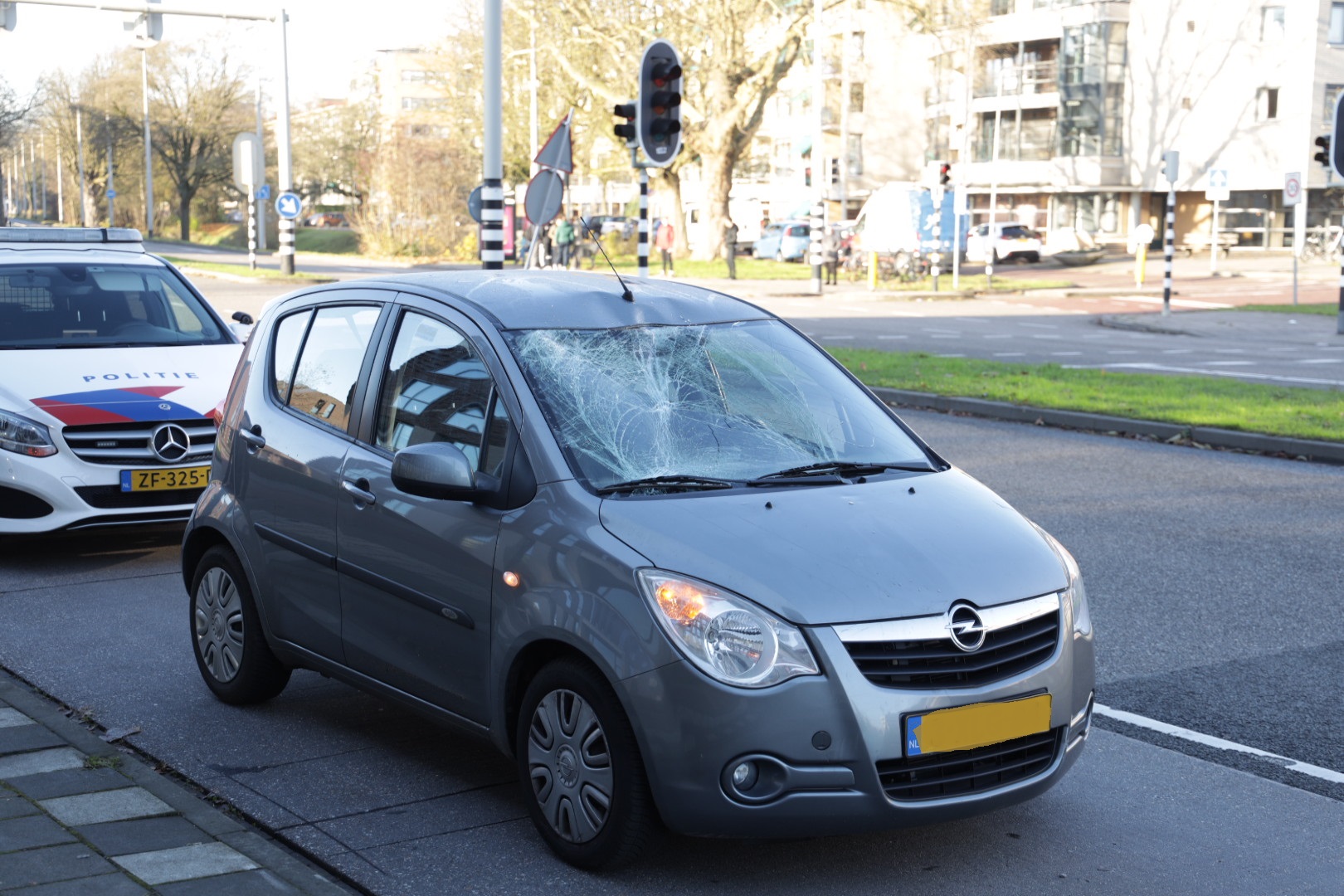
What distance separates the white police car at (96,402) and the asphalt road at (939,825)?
1.33ft

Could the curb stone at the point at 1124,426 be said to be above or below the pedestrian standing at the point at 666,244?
below

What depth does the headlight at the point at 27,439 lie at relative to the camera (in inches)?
313

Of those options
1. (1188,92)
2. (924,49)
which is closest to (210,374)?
(1188,92)

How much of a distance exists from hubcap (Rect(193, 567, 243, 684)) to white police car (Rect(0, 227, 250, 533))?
240cm

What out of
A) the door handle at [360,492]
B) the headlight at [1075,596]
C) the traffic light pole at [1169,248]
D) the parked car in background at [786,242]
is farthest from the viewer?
the parked car in background at [786,242]

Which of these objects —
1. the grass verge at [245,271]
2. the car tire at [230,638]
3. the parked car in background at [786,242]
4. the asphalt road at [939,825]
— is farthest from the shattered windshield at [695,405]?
the parked car in background at [786,242]

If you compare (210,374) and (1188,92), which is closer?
(210,374)

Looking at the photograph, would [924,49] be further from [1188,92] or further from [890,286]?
[890,286]

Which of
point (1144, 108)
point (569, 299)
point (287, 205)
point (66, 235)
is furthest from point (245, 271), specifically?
point (1144, 108)

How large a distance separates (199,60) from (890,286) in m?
Answer: 54.5

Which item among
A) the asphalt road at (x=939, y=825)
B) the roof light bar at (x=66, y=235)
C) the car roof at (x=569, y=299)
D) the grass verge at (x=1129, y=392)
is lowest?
the asphalt road at (x=939, y=825)

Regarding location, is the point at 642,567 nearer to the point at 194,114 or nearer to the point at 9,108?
the point at 9,108

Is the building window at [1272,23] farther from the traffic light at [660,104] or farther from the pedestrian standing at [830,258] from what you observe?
the traffic light at [660,104]

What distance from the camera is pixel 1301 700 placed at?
229 inches
